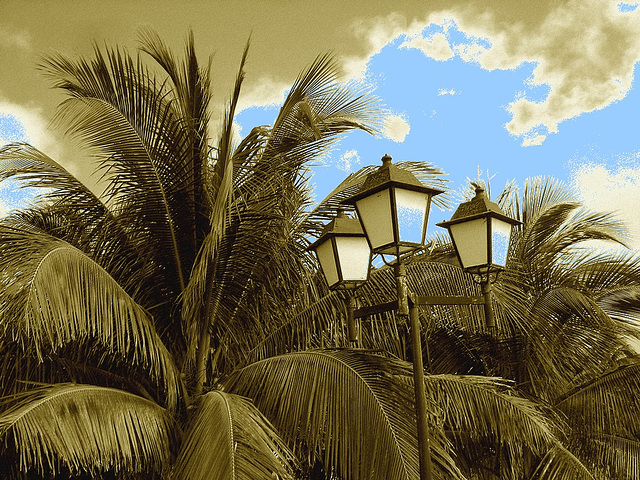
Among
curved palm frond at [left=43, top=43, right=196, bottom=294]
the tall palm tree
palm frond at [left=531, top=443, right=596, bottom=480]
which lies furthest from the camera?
palm frond at [left=531, top=443, right=596, bottom=480]

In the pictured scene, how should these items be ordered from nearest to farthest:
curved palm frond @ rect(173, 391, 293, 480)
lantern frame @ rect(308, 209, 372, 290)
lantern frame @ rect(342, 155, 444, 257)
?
lantern frame @ rect(342, 155, 444, 257) < curved palm frond @ rect(173, 391, 293, 480) < lantern frame @ rect(308, 209, 372, 290)

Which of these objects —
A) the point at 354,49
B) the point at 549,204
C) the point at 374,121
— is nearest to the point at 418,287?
the point at 374,121

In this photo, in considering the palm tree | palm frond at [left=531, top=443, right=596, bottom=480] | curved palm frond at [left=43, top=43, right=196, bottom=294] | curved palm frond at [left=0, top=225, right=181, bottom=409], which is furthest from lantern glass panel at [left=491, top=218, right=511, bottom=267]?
palm frond at [left=531, top=443, right=596, bottom=480]

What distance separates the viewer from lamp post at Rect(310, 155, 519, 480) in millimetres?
3943

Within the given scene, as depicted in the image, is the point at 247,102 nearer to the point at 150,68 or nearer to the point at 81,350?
the point at 150,68

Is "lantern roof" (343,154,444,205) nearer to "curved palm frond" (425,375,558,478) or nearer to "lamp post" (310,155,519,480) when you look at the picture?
"lamp post" (310,155,519,480)

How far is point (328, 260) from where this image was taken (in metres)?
4.86

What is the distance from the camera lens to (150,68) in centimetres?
698

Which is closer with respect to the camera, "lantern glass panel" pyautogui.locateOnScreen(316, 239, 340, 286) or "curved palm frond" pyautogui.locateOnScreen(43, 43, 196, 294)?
"lantern glass panel" pyautogui.locateOnScreen(316, 239, 340, 286)

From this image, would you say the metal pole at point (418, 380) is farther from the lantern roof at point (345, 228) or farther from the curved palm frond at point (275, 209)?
the curved palm frond at point (275, 209)

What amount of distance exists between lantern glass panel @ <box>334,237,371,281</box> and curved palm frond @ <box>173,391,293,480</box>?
1.18 m

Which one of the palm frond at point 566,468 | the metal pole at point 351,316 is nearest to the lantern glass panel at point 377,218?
the metal pole at point 351,316

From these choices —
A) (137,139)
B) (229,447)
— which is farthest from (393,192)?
A: (137,139)

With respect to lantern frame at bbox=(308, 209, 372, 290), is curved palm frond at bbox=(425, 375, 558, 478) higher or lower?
lower
